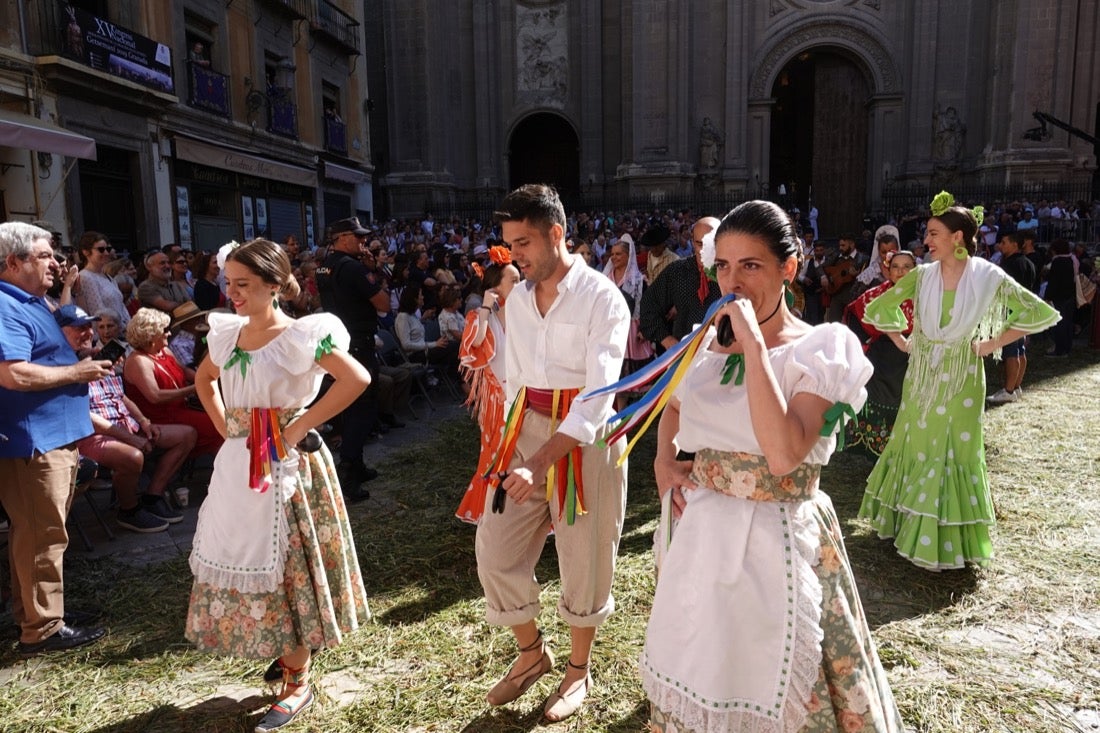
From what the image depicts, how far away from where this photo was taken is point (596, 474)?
2.92m

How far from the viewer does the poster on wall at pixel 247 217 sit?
18.6 m

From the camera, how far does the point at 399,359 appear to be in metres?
9.23

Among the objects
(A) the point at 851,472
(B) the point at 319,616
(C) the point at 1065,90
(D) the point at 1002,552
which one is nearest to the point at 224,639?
(B) the point at 319,616

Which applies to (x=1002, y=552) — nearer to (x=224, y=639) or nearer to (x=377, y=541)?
(x=377, y=541)

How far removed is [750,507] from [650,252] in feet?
18.0

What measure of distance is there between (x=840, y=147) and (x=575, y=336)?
25.3 m

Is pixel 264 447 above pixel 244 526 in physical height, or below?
above

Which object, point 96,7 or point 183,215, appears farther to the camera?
point 183,215

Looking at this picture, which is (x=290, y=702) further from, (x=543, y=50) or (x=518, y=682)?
(x=543, y=50)

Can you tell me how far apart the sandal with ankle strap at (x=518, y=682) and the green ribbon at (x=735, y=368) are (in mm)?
1627

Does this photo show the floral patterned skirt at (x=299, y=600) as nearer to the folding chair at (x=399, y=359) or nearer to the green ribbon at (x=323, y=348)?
the green ribbon at (x=323, y=348)

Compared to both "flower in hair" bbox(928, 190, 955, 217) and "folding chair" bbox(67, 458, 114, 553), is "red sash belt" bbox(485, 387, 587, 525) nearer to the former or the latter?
"flower in hair" bbox(928, 190, 955, 217)

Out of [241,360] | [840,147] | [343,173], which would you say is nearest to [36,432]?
[241,360]

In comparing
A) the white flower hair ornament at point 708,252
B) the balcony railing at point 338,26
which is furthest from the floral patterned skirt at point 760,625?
the balcony railing at point 338,26
